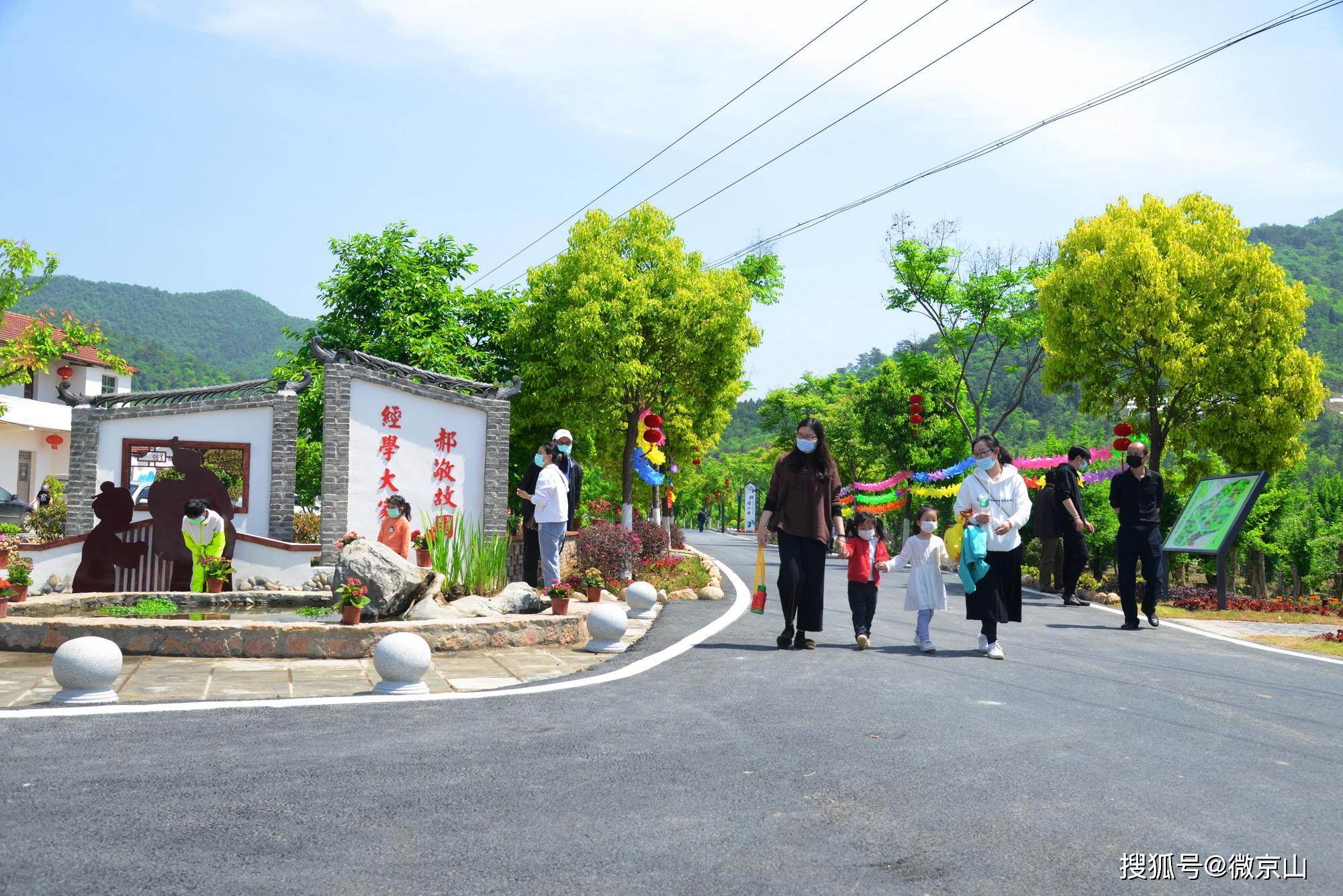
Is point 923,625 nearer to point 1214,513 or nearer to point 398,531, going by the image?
point 398,531

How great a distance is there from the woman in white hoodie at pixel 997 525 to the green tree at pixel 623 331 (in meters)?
13.8

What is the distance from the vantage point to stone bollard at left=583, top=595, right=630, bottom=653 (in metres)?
9.31

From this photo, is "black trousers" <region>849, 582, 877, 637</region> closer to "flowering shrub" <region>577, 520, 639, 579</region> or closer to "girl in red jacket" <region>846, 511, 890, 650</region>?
"girl in red jacket" <region>846, 511, 890, 650</region>

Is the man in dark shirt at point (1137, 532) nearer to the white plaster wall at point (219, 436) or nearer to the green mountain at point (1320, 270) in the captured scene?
the white plaster wall at point (219, 436)

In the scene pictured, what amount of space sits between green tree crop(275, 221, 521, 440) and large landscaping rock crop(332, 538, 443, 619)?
44.4ft

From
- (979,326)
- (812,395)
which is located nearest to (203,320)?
(812,395)

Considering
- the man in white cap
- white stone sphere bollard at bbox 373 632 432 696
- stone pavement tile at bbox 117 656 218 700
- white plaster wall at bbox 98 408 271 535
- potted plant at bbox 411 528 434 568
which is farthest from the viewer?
white plaster wall at bbox 98 408 271 535

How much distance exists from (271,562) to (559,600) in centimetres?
698

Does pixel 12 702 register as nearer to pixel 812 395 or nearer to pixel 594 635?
pixel 594 635

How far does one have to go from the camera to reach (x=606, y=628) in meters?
9.32

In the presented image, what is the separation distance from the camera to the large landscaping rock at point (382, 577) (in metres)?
9.94

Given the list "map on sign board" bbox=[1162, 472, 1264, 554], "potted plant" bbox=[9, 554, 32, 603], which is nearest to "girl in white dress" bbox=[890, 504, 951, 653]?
"map on sign board" bbox=[1162, 472, 1264, 554]

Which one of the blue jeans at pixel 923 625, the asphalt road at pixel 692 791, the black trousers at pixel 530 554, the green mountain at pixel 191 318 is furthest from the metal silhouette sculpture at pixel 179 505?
Answer: the green mountain at pixel 191 318

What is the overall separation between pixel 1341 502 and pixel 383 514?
2359 centimetres
